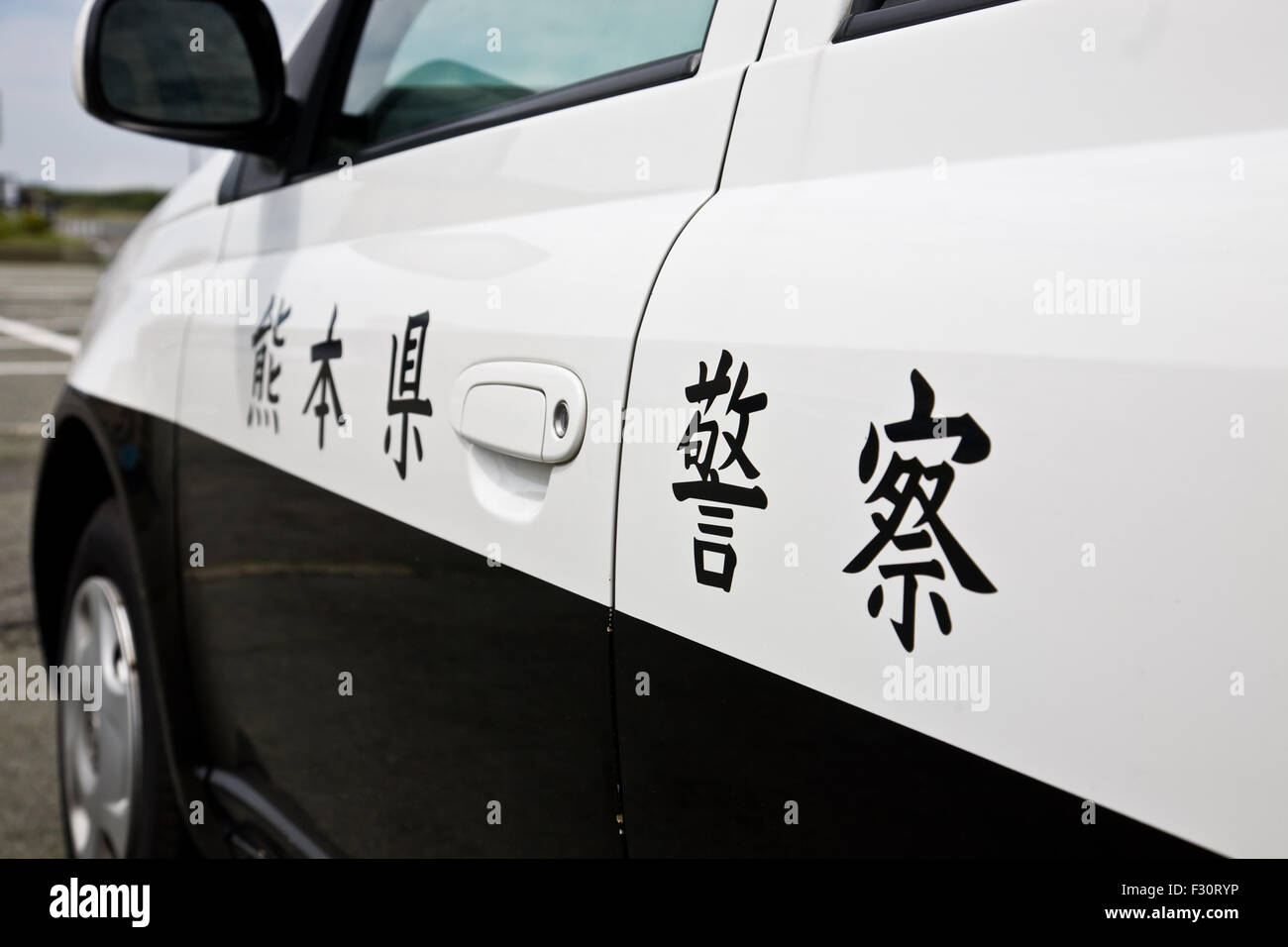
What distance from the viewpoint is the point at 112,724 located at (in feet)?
7.33

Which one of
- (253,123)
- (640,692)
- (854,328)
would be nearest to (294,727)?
(640,692)

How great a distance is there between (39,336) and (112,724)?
10.4 metres

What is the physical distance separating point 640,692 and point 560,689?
4.6 inches

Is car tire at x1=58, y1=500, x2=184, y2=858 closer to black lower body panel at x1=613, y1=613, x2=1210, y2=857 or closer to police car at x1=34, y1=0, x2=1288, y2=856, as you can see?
police car at x1=34, y1=0, x2=1288, y2=856

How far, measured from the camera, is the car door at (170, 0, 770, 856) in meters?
1.09

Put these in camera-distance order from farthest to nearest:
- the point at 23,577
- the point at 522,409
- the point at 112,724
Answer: the point at 23,577
the point at 112,724
the point at 522,409

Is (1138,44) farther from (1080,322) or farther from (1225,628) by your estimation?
(1225,628)

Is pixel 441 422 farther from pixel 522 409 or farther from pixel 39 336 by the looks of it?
pixel 39 336

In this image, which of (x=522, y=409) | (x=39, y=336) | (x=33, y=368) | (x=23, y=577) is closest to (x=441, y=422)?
(x=522, y=409)

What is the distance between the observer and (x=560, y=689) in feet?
3.59

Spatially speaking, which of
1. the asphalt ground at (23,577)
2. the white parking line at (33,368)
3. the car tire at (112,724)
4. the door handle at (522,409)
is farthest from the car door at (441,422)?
the white parking line at (33,368)

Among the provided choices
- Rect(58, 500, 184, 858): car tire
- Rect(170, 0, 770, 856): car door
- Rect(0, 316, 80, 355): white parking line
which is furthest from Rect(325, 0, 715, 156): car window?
Rect(0, 316, 80, 355): white parking line

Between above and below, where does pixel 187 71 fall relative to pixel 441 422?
above

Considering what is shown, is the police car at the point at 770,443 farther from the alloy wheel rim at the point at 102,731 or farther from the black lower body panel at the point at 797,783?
the alloy wheel rim at the point at 102,731
